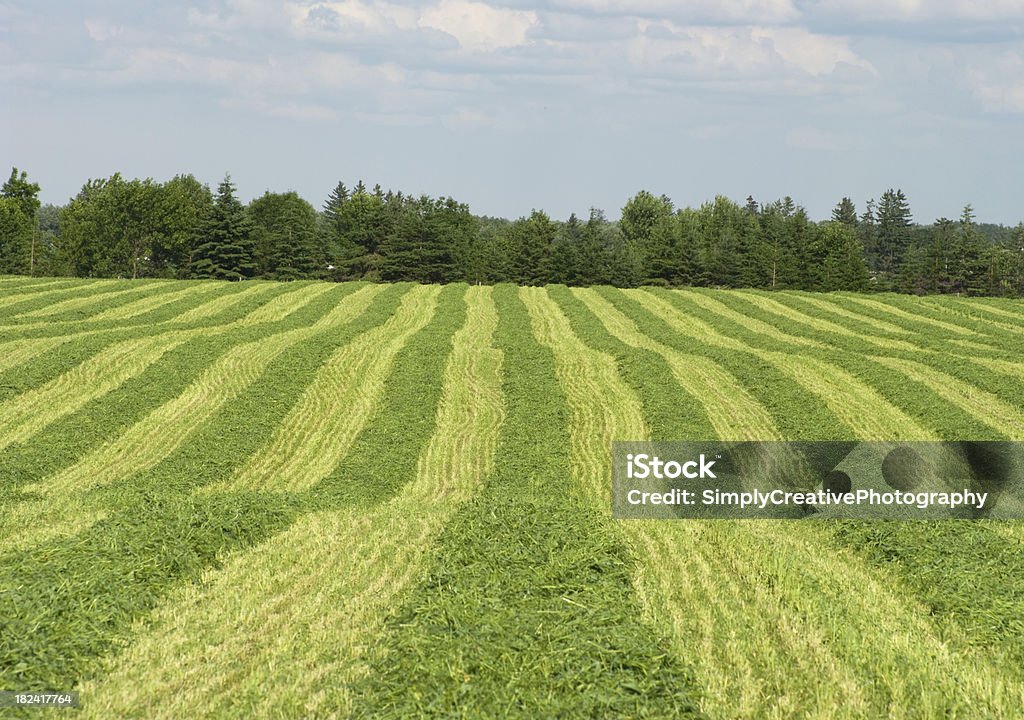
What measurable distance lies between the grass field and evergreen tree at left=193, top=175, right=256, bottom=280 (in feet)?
195

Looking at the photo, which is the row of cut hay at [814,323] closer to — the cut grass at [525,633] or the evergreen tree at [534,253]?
the cut grass at [525,633]

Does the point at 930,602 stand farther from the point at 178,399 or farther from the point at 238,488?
the point at 178,399

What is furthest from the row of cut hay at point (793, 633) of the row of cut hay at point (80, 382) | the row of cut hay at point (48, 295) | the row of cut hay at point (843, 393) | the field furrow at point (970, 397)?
the row of cut hay at point (48, 295)

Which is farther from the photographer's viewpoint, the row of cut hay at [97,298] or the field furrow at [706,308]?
the row of cut hay at [97,298]

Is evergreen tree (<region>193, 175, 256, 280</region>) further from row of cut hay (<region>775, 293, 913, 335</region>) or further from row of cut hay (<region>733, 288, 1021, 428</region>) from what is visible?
row of cut hay (<region>733, 288, 1021, 428</region>)

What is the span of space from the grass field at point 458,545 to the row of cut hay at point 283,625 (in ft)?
0.16

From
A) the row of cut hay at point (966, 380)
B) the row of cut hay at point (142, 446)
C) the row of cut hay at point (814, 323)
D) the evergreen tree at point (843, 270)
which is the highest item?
the evergreen tree at point (843, 270)

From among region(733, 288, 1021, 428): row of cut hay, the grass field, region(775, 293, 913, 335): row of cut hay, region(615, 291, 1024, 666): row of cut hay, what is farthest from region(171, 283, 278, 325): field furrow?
region(775, 293, 913, 335): row of cut hay

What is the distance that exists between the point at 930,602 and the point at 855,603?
1.18 meters

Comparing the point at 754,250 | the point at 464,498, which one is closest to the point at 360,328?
the point at 464,498

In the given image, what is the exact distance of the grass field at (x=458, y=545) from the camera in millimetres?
9578

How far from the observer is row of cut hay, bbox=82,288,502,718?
934cm

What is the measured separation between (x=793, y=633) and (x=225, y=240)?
9185 cm

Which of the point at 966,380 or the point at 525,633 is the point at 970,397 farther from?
→ the point at 525,633
